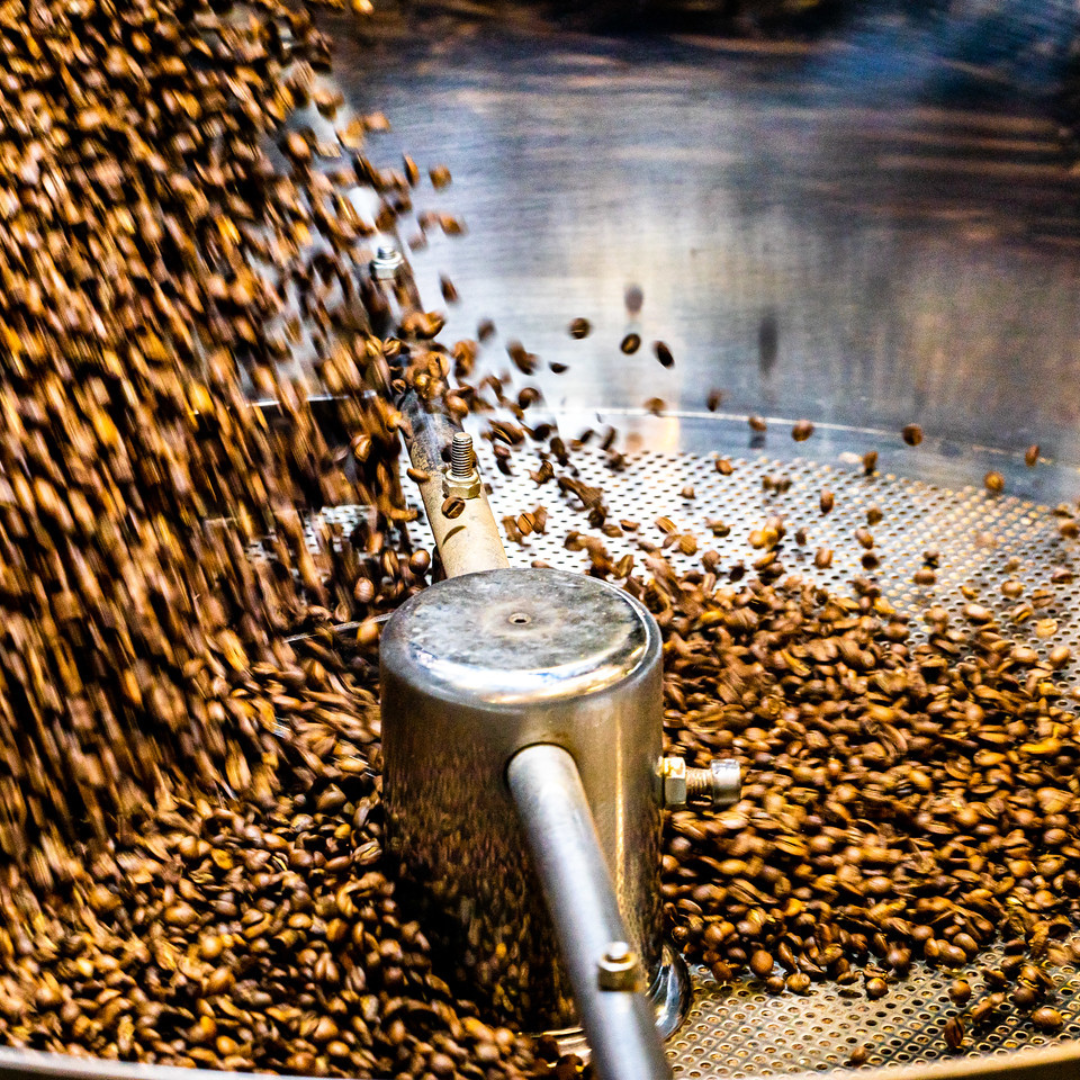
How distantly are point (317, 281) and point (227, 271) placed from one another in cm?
21

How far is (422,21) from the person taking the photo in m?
1.57

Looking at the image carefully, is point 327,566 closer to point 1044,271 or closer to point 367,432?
point 367,432

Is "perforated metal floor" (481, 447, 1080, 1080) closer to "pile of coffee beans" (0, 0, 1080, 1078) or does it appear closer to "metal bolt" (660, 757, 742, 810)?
"pile of coffee beans" (0, 0, 1080, 1078)

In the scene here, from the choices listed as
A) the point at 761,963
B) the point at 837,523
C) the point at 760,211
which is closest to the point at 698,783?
the point at 761,963

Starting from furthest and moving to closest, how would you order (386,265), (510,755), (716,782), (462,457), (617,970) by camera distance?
(386,265), (462,457), (716,782), (510,755), (617,970)

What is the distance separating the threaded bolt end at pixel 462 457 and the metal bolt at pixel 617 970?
0.59 meters

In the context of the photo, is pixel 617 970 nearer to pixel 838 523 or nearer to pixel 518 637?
pixel 518 637

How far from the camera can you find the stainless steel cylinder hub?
824mm

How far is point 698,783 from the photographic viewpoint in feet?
3.04

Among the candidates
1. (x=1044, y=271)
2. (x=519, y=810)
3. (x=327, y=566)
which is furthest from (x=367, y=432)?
(x=1044, y=271)

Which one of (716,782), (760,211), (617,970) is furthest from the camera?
(760,211)

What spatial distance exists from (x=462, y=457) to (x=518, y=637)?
1.05ft

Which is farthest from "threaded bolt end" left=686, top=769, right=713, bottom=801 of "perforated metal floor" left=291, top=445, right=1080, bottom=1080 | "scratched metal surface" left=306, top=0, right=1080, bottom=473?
"scratched metal surface" left=306, top=0, right=1080, bottom=473

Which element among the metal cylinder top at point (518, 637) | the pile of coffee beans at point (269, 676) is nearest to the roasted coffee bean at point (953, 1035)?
the pile of coffee beans at point (269, 676)
